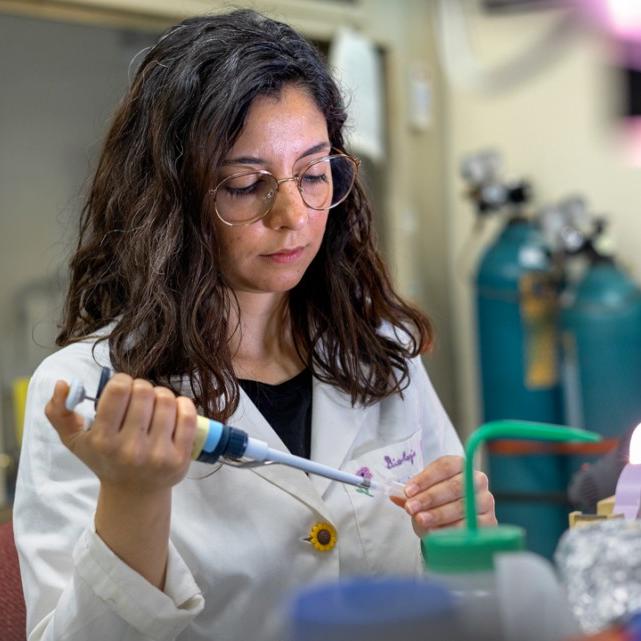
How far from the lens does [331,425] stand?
1525mm

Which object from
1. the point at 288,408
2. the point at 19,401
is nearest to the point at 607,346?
the point at 19,401

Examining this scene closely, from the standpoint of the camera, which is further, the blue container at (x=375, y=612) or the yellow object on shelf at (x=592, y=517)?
the yellow object on shelf at (x=592, y=517)

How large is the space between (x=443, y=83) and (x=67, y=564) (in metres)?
3.42

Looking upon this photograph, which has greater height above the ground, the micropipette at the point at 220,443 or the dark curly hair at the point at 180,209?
the dark curly hair at the point at 180,209

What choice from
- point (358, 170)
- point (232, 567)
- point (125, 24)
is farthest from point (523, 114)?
point (232, 567)

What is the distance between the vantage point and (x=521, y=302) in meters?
3.67

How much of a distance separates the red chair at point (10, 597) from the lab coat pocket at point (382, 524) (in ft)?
1.42

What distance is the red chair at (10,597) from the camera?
134 cm

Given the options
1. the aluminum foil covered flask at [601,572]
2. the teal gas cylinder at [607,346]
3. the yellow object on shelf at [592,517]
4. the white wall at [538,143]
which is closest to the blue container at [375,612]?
the aluminum foil covered flask at [601,572]

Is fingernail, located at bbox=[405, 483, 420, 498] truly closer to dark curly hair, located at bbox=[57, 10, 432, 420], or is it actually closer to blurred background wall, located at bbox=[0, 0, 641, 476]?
dark curly hair, located at bbox=[57, 10, 432, 420]

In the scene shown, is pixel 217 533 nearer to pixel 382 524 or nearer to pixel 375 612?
pixel 382 524

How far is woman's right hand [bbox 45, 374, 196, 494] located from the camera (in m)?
0.94

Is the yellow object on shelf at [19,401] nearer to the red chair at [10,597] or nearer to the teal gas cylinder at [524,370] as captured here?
the teal gas cylinder at [524,370]

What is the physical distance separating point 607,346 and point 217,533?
2353 mm
